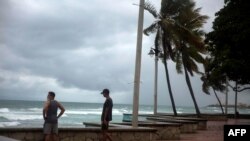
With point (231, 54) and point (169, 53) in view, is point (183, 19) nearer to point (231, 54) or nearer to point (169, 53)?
point (169, 53)

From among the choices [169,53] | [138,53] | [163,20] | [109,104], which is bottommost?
[109,104]

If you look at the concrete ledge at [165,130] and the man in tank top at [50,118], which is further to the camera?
the concrete ledge at [165,130]

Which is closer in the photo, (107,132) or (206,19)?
(107,132)

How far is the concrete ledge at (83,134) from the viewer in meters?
10.9

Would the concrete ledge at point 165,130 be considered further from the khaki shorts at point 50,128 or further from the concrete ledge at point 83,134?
the khaki shorts at point 50,128

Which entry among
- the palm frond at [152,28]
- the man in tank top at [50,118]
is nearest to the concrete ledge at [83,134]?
the man in tank top at [50,118]

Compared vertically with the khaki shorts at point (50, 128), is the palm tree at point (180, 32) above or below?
above

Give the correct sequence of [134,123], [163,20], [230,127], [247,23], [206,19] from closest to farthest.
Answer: [230,127] → [134,123] → [247,23] → [163,20] → [206,19]

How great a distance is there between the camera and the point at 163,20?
2983cm

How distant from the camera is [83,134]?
11875mm

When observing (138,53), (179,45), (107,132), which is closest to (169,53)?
(179,45)

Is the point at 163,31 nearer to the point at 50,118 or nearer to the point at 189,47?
the point at 189,47

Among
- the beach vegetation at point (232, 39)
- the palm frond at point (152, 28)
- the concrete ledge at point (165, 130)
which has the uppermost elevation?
the palm frond at point (152, 28)

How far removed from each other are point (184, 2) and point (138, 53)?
61.8ft
